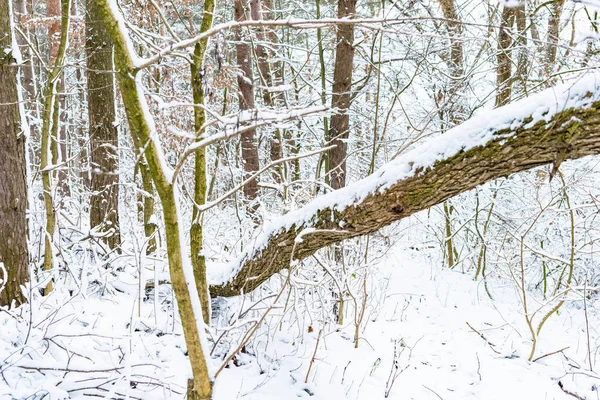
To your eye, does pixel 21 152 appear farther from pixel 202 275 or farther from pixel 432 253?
pixel 432 253

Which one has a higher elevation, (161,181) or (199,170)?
(199,170)

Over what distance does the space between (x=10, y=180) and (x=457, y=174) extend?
273 centimetres

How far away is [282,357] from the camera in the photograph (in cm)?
308

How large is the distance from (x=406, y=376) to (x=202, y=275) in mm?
1780

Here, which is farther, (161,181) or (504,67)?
(504,67)

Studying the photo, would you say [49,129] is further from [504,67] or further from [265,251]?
[504,67]

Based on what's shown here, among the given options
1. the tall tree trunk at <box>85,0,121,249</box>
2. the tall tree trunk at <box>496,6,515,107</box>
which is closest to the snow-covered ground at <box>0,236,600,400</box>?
the tall tree trunk at <box>85,0,121,249</box>

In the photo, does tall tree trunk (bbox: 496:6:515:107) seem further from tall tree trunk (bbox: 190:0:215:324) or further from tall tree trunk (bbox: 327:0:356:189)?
tall tree trunk (bbox: 190:0:215:324)

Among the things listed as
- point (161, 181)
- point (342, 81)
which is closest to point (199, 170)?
point (161, 181)

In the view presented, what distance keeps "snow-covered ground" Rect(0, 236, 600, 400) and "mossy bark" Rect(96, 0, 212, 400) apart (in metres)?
0.54

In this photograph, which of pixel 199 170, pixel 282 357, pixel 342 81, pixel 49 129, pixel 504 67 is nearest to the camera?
pixel 199 170

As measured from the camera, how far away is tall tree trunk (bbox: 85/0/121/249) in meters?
4.15

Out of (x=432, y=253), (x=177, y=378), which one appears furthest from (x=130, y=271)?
(x=432, y=253)

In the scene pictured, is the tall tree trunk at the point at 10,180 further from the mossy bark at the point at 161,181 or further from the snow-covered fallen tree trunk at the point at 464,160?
the snow-covered fallen tree trunk at the point at 464,160
